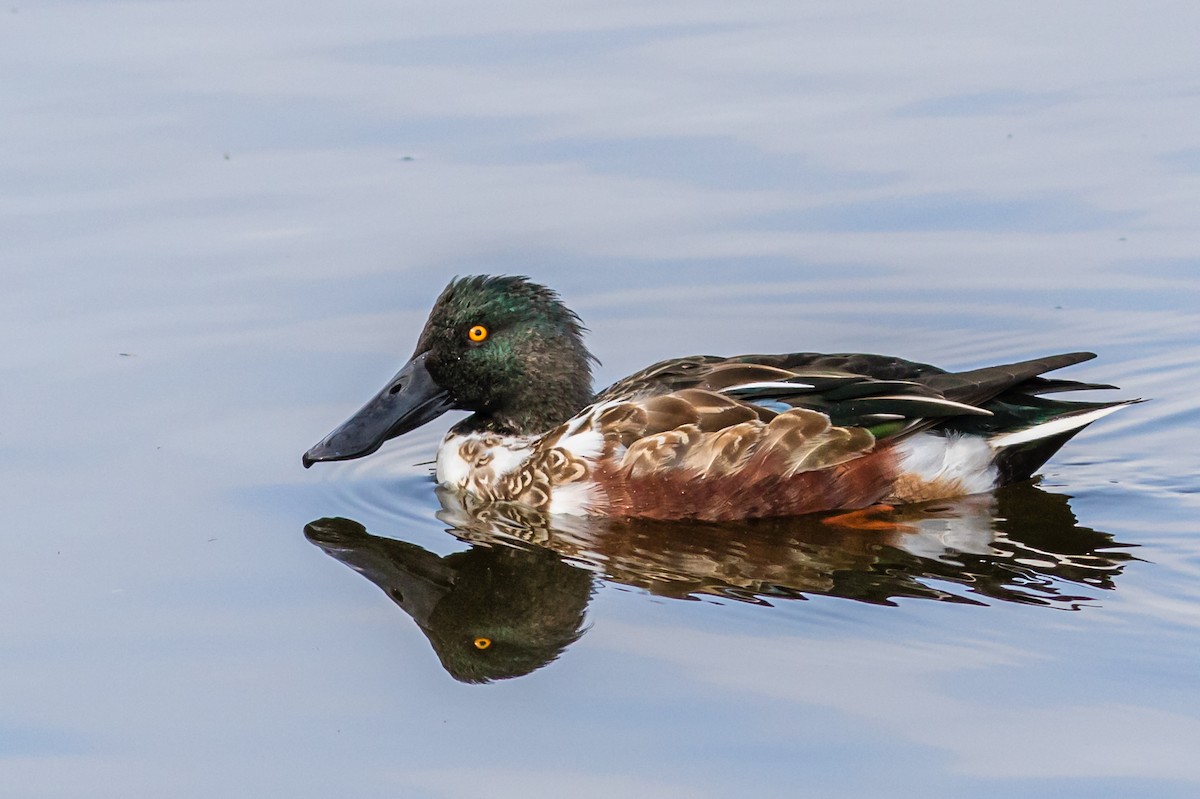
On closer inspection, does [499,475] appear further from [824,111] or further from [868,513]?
[824,111]

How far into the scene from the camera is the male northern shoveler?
347 inches

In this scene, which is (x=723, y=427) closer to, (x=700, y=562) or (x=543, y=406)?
(x=700, y=562)

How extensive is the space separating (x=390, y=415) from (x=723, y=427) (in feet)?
5.80

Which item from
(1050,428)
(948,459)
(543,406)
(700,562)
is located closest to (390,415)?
(543,406)

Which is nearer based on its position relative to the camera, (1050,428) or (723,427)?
(723,427)

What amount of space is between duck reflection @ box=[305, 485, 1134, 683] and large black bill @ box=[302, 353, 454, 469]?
0.49 metres

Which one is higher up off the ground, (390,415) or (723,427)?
(723,427)

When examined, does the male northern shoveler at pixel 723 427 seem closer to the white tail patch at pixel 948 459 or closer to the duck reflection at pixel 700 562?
the white tail patch at pixel 948 459

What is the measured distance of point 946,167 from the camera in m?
12.6

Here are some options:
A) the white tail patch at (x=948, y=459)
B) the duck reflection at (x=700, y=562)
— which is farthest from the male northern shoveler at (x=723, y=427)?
the duck reflection at (x=700, y=562)

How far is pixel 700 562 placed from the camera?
830 centimetres

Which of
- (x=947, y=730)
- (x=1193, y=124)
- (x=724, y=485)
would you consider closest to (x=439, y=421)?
(x=724, y=485)

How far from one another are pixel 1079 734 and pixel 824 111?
301 inches

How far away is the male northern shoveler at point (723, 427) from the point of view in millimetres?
8812
